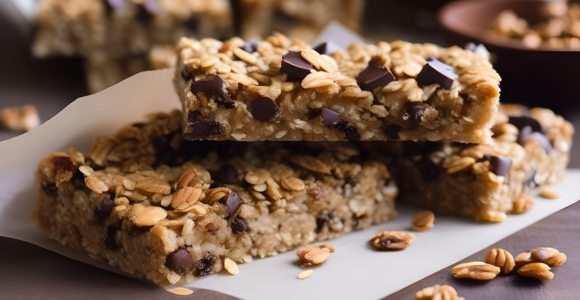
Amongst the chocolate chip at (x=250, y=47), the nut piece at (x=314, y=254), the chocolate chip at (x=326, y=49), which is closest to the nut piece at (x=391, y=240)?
the nut piece at (x=314, y=254)

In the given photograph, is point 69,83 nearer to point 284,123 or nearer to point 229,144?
point 229,144

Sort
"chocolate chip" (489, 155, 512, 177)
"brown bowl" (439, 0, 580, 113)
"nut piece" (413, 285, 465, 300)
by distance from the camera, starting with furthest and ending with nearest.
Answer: "brown bowl" (439, 0, 580, 113), "chocolate chip" (489, 155, 512, 177), "nut piece" (413, 285, 465, 300)

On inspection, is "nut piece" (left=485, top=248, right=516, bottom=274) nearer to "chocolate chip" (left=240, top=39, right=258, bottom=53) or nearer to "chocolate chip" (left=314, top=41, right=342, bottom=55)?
"chocolate chip" (left=314, top=41, right=342, bottom=55)

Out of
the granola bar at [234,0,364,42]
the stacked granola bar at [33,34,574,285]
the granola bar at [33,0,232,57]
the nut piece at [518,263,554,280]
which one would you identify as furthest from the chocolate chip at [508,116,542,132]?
the granola bar at [33,0,232,57]

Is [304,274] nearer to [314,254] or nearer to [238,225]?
[314,254]

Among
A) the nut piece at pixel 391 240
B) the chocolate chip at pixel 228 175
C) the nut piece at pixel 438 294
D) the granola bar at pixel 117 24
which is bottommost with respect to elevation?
the nut piece at pixel 438 294

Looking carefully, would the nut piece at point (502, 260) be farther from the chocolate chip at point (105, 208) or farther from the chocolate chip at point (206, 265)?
the chocolate chip at point (105, 208)

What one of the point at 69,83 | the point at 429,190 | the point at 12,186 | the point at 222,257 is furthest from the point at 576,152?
the point at 69,83
